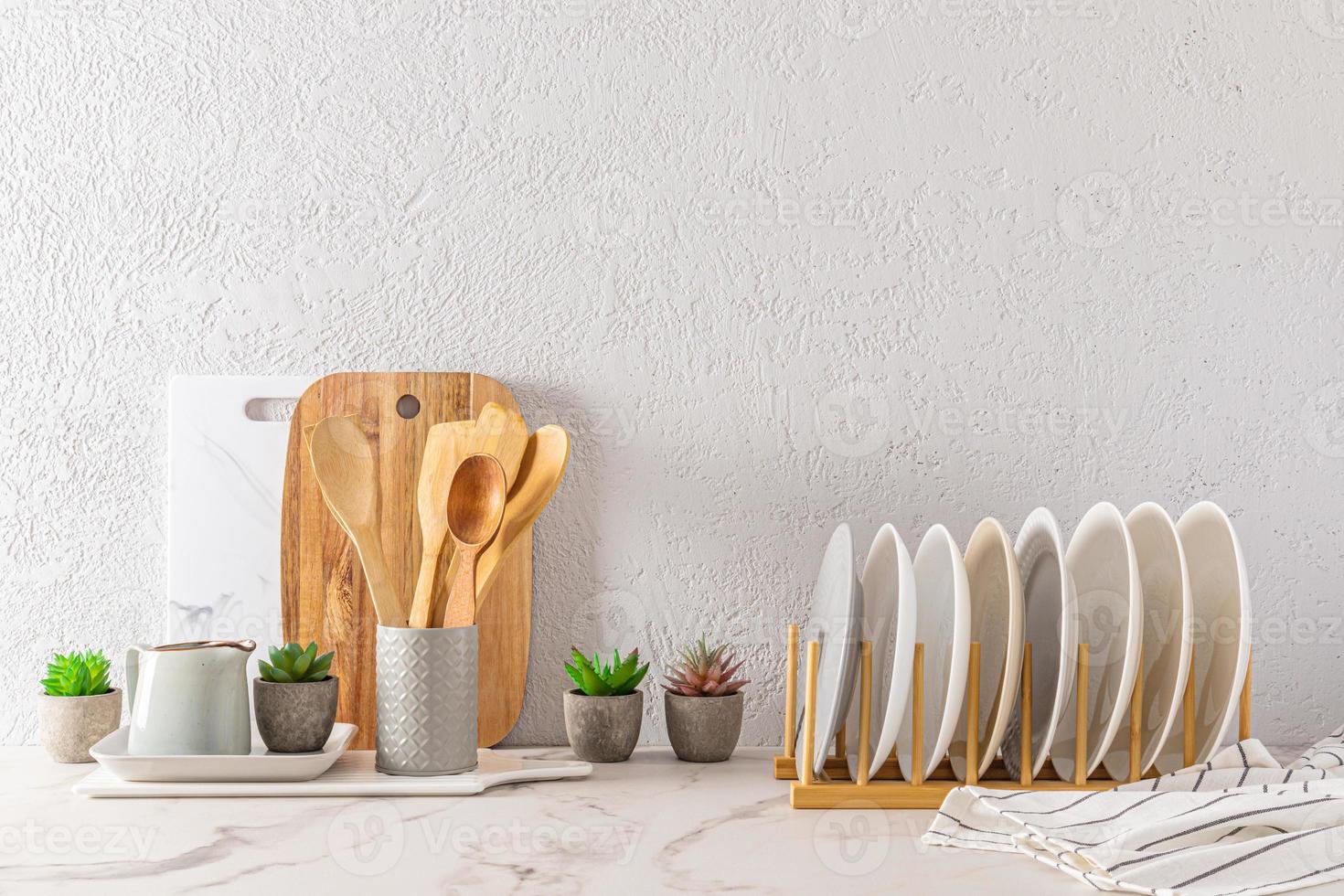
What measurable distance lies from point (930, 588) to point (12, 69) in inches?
41.8

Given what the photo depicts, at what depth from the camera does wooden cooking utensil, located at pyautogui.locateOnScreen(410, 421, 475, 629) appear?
0.95 m

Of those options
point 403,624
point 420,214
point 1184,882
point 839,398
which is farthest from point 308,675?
point 1184,882

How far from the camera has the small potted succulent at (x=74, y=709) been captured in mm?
1010

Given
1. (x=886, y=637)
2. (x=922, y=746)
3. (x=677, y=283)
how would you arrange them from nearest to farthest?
1. (x=922, y=746)
2. (x=886, y=637)
3. (x=677, y=283)

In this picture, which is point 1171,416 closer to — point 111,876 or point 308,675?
point 308,675

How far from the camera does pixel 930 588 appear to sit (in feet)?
3.30

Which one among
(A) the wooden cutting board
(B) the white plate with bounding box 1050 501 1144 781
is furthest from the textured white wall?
(B) the white plate with bounding box 1050 501 1144 781

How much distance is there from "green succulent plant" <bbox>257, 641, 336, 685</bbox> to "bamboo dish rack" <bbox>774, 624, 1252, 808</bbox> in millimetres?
417

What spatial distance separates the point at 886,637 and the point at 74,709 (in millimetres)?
759

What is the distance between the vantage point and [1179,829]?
771mm

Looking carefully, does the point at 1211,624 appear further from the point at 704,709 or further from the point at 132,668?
the point at 132,668

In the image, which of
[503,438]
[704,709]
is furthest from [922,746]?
[503,438]

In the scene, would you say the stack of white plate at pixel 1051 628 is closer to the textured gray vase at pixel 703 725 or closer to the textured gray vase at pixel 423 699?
the textured gray vase at pixel 703 725

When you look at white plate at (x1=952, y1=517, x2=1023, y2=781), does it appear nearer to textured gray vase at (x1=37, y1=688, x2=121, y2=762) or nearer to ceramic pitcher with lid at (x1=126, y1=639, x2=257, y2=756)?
ceramic pitcher with lid at (x1=126, y1=639, x2=257, y2=756)
